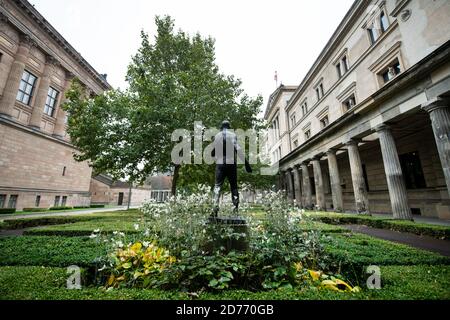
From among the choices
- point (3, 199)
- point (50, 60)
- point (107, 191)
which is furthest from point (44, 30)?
point (107, 191)

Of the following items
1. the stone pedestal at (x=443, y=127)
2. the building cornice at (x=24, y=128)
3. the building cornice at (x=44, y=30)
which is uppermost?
the building cornice at (x=44, y=30)

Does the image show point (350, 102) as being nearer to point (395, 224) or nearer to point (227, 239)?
point (395, 224)

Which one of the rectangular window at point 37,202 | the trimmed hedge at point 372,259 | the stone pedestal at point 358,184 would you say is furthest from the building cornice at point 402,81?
the rectangular window at point 37,202

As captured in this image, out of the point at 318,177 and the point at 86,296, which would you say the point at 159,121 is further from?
the point at 318,177

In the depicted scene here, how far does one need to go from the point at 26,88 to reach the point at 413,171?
1498 inches

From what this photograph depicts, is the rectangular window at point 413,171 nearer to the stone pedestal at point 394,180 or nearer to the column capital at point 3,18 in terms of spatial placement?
the stone pedestal at point 394,180

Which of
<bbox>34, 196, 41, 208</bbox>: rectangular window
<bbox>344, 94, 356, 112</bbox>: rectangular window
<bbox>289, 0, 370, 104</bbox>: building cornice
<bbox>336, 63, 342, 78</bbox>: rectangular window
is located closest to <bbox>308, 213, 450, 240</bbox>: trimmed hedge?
<bbox>344, 94, 356, 112</bbox>: rectangular window

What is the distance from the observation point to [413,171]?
14.1 m

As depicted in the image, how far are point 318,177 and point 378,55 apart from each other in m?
10.2

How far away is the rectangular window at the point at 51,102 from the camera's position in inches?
Answer: 990

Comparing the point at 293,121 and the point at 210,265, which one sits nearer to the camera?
the point at 210,265

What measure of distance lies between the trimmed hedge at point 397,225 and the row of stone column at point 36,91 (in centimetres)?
2822

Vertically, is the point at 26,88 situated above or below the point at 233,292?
above

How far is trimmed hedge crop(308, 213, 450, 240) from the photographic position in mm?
6884
